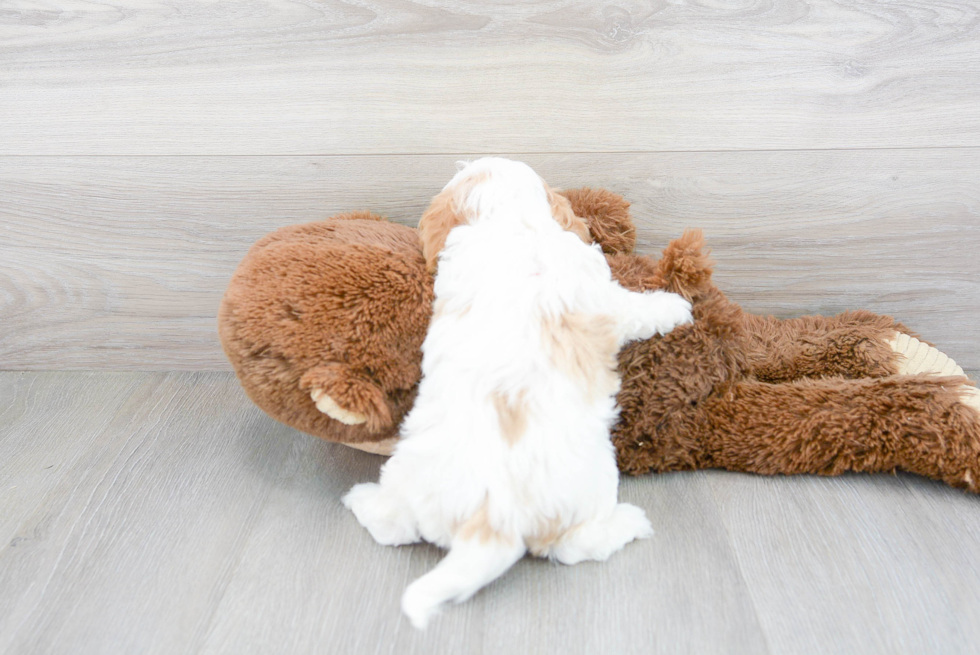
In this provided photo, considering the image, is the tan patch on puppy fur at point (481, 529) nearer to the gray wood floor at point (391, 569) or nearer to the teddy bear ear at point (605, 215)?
the gray wood floor at point (391, 569)

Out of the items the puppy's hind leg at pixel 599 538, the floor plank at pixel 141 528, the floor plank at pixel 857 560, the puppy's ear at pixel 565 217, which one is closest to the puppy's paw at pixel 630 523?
the puppy's hind leg at pixel 599 538

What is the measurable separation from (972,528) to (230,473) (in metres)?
0.98

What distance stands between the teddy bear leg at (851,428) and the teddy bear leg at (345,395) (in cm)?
44

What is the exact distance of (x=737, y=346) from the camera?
913mm

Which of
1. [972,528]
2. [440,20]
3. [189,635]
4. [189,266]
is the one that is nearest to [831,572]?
[972,528]

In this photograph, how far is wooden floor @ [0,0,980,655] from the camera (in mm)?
754

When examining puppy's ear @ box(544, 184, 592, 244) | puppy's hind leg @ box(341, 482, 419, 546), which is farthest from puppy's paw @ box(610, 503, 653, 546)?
puppy's ear @ box(544, 184, 592, 244)

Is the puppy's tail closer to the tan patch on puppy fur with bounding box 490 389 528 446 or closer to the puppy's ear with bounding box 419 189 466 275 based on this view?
the tan patch on puppy fur with bounding box 490 389 528 446

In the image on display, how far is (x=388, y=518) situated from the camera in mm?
816

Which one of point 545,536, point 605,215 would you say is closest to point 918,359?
point 605,215

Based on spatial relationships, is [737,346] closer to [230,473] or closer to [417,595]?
[417,595]

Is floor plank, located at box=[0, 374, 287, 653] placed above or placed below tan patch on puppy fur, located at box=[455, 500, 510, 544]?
below

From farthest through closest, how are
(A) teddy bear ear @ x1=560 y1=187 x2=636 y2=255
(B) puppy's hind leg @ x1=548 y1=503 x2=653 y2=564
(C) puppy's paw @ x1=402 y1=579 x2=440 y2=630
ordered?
(A) teddy bear ear @ x1=560 y1=187 x2=636 y2=255, (B) puppy's hind leg @ x1=548 y1=503 x2=653 y2=564, (C) puppy's paw @ x1=402 y1=579 x2=440 y2=630

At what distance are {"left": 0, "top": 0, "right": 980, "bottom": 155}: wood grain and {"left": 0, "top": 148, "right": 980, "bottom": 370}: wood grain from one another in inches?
1.3
